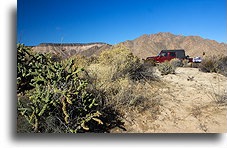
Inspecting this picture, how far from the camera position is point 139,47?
3809cm

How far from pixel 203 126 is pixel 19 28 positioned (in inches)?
120

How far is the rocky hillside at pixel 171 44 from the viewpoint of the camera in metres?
37.1

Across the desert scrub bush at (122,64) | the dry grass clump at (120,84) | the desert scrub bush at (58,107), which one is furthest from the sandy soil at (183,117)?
the desert scrub bush at (122,64)

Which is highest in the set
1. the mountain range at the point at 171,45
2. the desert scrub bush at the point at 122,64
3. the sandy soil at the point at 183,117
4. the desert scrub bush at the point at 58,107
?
the mountain range at the point at 171,45

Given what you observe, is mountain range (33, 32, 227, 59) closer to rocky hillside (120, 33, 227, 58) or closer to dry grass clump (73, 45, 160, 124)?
rocky hillside (120, 33, 227, 58)

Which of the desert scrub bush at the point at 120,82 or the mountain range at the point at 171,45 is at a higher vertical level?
the mountain range at the point at 171,45

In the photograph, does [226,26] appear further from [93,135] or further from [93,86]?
[93,135]

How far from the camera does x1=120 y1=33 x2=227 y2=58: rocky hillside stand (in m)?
37.1

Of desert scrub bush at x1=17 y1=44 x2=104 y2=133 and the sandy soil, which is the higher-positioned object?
desert scrub bush at x1=17 y1=44 x2=104 y2=133

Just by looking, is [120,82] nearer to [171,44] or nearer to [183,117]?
[183,117]

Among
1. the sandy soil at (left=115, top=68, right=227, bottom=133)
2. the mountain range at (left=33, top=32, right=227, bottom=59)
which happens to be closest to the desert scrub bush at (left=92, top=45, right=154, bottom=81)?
the sandy soil at (left=115, top=68, right=227, bottom=133)

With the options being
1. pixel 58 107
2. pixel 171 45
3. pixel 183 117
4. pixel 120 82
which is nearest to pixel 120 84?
pixel 120 82

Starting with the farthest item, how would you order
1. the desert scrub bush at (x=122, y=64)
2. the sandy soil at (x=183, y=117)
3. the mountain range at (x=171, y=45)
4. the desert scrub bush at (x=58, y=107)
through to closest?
the mountain range at (x=171, y=45)
the desert scrub bush at (x=122, y=64)
the sandy soil at (x=183, y=117)
the desert scrub bush at (x=58, y=107)

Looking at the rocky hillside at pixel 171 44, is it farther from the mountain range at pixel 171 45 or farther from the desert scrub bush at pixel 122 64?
the desert scrub bush at pixel 122 64
